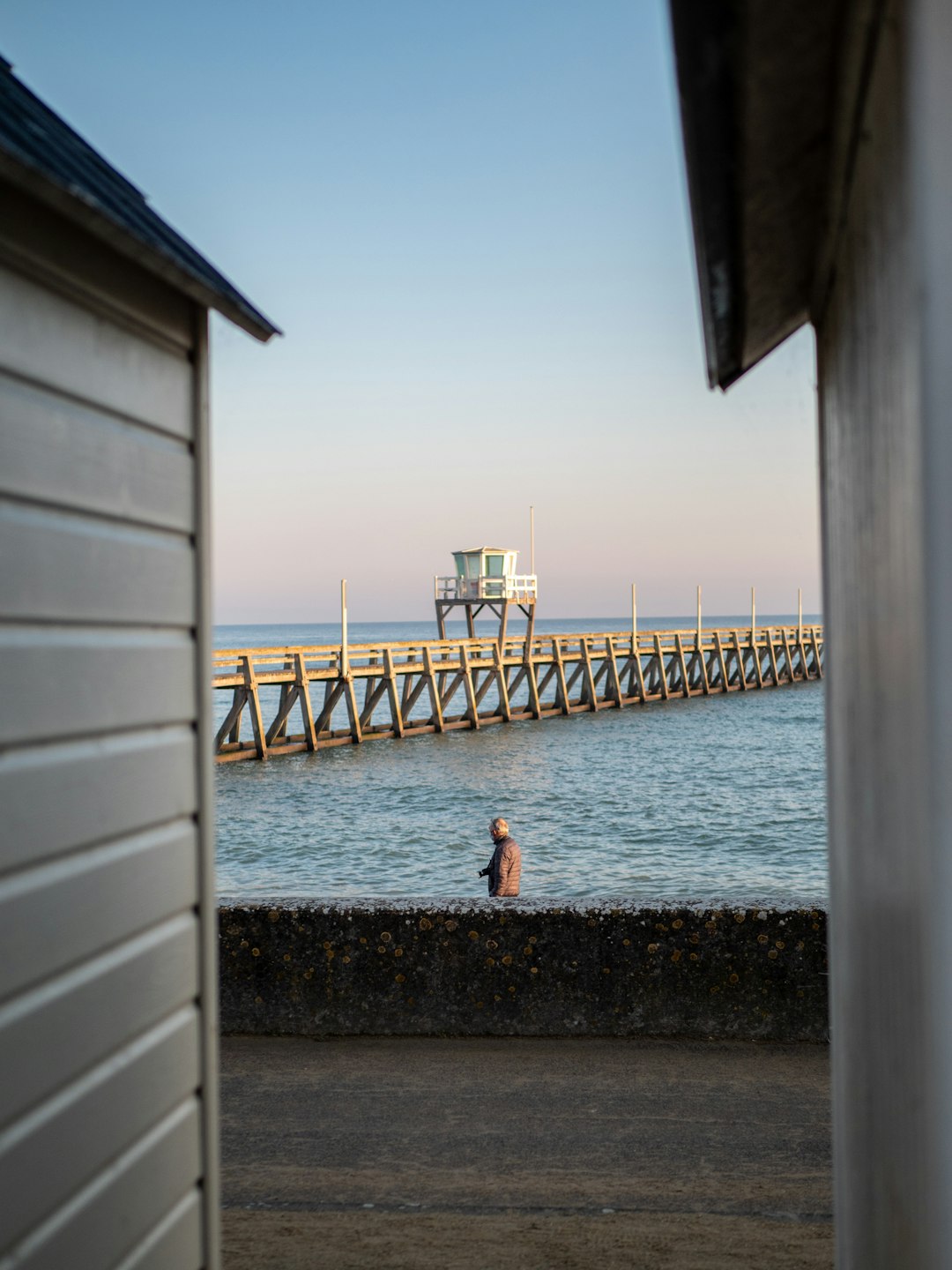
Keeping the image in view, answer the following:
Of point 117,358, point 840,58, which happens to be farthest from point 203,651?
point 840,58

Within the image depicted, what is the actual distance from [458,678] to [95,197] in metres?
41.9

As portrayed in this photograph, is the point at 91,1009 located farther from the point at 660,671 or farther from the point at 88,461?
the point at 660,671

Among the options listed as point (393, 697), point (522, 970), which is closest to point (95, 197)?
point (522, 970)

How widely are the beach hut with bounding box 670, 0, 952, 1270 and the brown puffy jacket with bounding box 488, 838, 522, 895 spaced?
24.9 ft

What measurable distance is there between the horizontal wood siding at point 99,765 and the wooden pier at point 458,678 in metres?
28.9

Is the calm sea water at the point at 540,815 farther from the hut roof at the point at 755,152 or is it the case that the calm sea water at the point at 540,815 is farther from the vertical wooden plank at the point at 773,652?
the vertical wooden plank at the point at 773,652

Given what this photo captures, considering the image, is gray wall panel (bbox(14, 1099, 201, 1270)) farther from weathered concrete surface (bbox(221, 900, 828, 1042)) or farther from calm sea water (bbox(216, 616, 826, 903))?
calm sea water (bbox(216, 616, 826, 903))

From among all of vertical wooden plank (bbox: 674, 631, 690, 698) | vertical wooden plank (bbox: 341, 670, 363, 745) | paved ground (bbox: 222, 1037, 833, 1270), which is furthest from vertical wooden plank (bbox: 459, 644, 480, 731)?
paved ground (bbox: 222, 1037, 833, 1270)

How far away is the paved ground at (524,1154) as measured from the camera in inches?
142

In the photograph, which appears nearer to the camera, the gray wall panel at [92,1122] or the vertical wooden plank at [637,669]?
the gray wall panel at [92,1122]

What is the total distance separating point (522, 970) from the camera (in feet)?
17.7

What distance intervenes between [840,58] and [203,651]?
1893 millimetres

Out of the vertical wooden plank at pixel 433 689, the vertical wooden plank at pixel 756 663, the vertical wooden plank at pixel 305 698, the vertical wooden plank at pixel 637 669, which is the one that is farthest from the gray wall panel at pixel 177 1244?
the vertical wooden plank at pixel 756 663

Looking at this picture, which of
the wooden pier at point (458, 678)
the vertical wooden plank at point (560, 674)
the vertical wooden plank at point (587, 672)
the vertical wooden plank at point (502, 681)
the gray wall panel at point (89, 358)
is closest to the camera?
the gray wall panel at point (89, 358)
